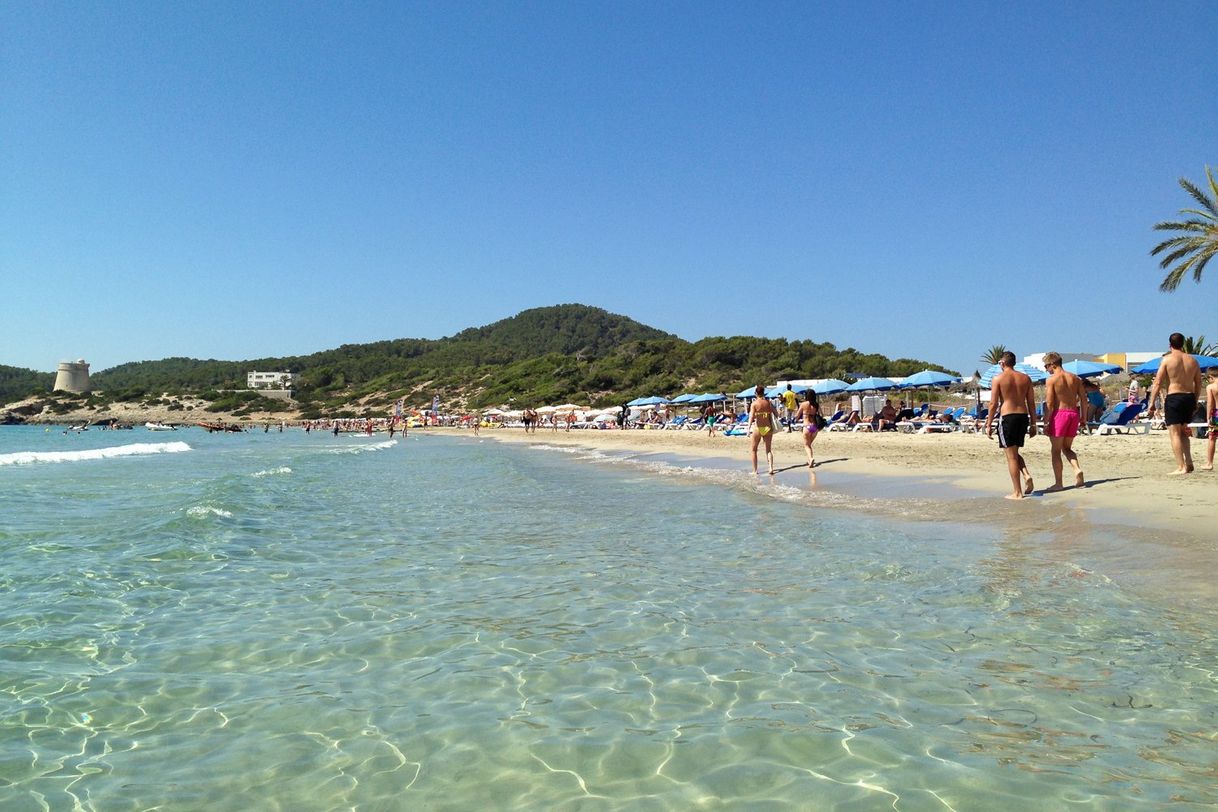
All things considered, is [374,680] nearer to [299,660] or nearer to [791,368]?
[299,660]

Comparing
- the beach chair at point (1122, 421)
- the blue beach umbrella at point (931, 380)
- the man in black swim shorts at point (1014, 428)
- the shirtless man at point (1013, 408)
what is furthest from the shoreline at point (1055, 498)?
the blue beach umbrella at point (931, 380)

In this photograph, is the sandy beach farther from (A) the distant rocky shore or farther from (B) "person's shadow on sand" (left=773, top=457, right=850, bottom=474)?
(A) the distant rocky shore

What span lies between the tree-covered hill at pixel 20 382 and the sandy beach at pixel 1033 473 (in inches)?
6272

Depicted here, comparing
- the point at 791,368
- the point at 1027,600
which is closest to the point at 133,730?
the point at 1027,600

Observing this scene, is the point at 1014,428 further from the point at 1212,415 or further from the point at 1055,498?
the point at 1212,415

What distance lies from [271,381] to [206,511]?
128 metres

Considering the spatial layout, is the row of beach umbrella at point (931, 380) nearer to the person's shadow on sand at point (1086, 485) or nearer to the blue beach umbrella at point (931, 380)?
the blue beach umbrella at point (931, 380)

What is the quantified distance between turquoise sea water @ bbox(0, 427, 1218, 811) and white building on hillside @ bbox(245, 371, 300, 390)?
124 meters

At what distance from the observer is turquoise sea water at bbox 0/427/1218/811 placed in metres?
2.61

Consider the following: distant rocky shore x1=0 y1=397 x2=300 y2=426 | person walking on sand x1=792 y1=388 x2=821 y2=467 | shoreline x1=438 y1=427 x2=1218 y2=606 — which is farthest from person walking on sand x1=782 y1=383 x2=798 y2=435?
distant rocky shore x1=0 y1=397 x2=300 y2=426

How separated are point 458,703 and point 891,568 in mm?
3675

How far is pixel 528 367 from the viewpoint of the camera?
9506 centimetres

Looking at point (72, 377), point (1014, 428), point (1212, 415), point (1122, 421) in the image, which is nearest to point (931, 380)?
point (1122, 421)

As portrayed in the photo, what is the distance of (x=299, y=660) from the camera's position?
410 cm
